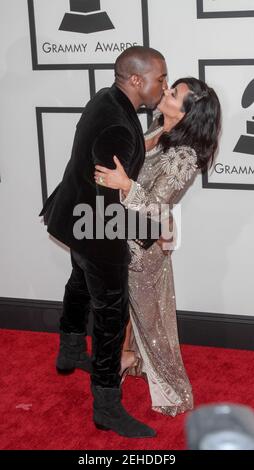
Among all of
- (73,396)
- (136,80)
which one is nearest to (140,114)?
(136,80)

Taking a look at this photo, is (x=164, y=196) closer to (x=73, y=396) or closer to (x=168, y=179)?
(x=168, y=179)

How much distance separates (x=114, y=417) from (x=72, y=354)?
545 mm

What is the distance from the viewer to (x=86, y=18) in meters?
3.10

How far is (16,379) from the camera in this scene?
306cm

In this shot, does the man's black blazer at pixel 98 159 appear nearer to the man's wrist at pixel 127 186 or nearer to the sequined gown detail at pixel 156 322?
the man's wrist at pixel 127 186

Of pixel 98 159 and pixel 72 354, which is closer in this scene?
pixel 98 159

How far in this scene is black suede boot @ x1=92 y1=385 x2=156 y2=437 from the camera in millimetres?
2531

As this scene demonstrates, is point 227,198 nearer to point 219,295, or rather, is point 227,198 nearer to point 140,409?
point 219,295

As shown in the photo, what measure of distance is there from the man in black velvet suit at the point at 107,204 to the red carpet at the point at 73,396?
0.09m

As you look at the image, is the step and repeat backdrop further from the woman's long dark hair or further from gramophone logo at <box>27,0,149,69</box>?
the woman's long dark hair

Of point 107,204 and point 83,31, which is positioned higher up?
point 83,31

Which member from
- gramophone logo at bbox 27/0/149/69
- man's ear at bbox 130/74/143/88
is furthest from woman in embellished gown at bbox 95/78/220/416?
gramophone logo at bbox 27/0/149/69

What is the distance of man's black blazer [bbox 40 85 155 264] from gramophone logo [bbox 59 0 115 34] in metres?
0.87
